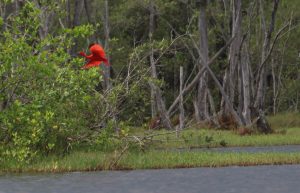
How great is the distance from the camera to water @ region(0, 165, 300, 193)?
46.1 ft

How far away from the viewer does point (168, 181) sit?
50.2ft

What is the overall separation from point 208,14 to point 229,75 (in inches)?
296

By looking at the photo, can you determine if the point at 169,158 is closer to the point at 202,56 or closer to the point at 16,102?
the point at 16,102

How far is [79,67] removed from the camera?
20531 mm

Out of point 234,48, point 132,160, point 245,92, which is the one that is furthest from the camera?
point 234,48

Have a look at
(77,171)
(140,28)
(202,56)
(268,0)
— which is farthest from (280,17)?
(77,171)

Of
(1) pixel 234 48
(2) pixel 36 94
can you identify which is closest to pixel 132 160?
(2) pixel 36 94

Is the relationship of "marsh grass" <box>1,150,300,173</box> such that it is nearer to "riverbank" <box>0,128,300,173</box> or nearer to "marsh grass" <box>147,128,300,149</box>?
"riverbank" <box>0,128,300,173</box>

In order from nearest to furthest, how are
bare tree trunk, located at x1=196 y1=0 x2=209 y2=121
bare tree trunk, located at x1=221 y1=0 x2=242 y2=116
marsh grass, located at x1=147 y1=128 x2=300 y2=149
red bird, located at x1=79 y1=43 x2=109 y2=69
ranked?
red bird, located at x1=79 y1=43 x2=109 y2=69, marsh grass, located at x1=147 y1=128 x2=300 y2=149, bare tree trunk, located at x1=221 y1=0 x2=242 y2=116, bare tree trunk, located at x1=196 y1=0 x2=209 y2=121

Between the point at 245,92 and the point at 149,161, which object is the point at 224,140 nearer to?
the point at 245,92

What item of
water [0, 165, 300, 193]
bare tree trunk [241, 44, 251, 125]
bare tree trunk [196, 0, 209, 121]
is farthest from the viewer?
bare tree trunk [196, 0, 209, 121]

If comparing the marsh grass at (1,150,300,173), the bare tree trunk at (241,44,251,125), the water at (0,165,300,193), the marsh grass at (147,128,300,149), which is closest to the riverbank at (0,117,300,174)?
the marsh grass at (1,150,300,173)

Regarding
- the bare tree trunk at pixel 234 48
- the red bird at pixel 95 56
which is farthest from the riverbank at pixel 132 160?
the bare tree trunk at pixel 234 48

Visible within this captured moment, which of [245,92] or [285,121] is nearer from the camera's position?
[245,92]
